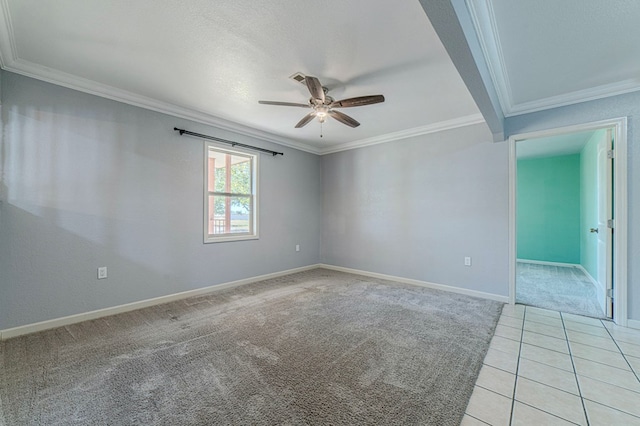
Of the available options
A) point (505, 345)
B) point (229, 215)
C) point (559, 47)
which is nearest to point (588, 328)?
point (505, 345)

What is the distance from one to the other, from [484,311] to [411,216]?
5.66ft

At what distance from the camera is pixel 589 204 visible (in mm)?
4465

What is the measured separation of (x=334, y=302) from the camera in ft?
11.0

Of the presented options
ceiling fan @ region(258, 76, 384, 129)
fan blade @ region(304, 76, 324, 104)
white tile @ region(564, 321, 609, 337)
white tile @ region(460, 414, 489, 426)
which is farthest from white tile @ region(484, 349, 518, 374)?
fan blade @ region(304, 76, 324, 104)

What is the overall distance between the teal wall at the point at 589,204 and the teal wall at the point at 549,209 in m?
0.29

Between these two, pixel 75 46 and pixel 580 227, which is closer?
pixel 75 46

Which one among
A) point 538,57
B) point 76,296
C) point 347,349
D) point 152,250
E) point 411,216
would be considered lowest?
point 347,349

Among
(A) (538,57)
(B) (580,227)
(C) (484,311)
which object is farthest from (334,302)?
(B) (580,227)

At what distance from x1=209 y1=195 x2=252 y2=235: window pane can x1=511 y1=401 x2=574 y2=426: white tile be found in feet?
12.4

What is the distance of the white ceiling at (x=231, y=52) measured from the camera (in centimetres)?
180

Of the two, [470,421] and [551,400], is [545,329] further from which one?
[470,421]

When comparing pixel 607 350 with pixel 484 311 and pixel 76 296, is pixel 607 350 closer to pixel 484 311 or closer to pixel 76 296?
pixel 484 311

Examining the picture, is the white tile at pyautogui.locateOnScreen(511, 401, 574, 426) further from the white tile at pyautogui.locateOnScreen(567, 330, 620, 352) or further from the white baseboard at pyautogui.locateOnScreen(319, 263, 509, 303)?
the white baseboard at pyautogui.locateOnScreen(319, 263, 509, 303)

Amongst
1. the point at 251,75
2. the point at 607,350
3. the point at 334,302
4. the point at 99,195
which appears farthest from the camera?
the point at 334,302
